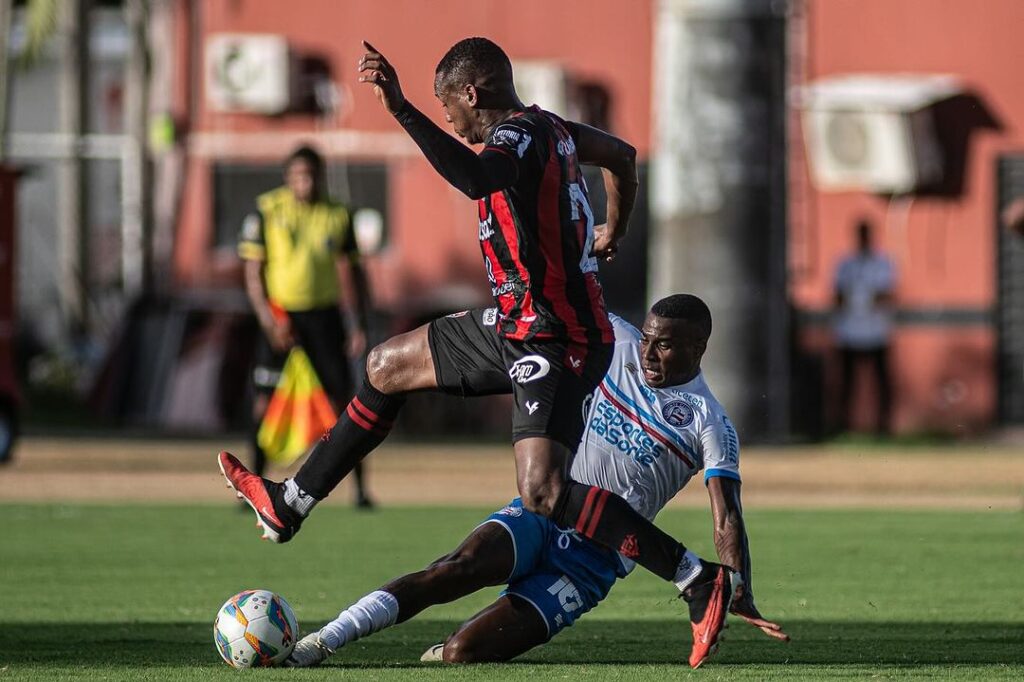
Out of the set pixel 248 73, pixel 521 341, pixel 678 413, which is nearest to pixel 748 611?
pixel 678 413

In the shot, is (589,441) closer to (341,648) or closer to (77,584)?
(341,648)

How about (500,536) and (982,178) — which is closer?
(500,536)

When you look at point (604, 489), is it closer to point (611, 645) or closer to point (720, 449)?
point (720, 449)

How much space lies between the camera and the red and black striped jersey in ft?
24.0

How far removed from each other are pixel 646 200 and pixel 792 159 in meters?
1.62

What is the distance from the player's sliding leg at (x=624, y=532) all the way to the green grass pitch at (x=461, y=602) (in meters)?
0.27

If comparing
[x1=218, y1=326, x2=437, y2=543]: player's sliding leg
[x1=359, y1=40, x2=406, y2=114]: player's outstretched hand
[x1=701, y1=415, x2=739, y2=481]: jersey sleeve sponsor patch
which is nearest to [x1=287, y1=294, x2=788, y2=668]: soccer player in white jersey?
[x1=701, y1=415, x2=739, y2=481]: jersey sleeve sponsor patch

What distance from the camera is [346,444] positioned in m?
7.66

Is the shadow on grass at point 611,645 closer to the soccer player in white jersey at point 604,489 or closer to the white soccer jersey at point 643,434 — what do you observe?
the soccer player in white jersey at point 604,489

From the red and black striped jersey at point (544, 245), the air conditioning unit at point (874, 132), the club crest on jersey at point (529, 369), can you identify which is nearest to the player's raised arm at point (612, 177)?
the red and black striped jersey at point (544, 245)

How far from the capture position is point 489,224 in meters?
7.42

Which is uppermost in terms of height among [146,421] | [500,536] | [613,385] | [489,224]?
[489,224]

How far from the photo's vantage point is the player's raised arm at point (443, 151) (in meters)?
6.82

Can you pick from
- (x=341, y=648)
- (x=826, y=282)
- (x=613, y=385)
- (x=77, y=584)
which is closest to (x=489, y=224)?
(x=613, y=385)
